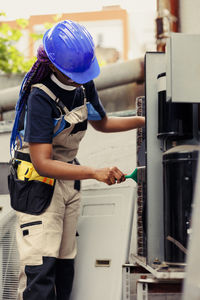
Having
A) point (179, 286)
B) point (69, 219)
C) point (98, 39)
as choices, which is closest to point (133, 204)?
point (69, 219)

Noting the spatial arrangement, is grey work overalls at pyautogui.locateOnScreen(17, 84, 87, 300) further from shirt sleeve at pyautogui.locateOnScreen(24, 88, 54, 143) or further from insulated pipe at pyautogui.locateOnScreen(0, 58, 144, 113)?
insulated pipe at pyautogui.locateOnScreen(0, 58, 144, 113)

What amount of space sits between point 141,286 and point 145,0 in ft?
19.2

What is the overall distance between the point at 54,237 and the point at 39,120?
56 cm

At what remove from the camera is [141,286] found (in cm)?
180

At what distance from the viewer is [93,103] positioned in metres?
2.51

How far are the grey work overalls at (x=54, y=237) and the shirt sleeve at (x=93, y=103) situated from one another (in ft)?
0.38

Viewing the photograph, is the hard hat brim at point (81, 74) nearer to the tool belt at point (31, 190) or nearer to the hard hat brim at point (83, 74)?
the hard hat brim at point (83, 74)

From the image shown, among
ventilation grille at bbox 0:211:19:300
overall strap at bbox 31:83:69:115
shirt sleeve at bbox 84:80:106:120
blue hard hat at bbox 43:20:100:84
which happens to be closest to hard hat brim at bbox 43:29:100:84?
blue hard hat at bbox 43:20:100:84

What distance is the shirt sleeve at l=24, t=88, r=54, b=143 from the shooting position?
214 cm

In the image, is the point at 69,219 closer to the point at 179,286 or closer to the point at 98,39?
the point at 179,286

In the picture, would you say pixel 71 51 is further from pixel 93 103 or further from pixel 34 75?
pixel 93 103

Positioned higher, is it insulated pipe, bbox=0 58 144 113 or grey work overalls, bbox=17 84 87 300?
insulated pipe, bbox=0 58 144 113

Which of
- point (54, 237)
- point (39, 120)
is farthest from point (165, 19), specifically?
point (54, 237)

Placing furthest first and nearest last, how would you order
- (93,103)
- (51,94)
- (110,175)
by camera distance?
(93,103) → (51,94) → (110,175)
